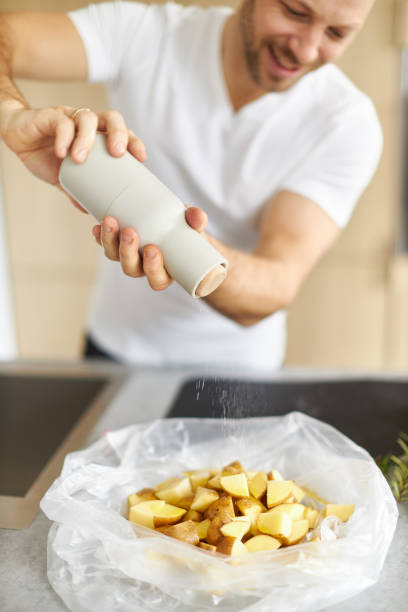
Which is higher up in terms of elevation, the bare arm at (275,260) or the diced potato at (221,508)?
the bare arm at (275,260)

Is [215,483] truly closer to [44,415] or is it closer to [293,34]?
[44,415]

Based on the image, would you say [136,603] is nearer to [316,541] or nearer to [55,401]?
[316,541]

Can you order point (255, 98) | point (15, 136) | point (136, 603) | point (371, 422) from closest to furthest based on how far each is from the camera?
point (136, 603) < point (15, 136) < point (371, 422) < point (255, 98)

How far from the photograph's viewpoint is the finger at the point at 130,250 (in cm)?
55

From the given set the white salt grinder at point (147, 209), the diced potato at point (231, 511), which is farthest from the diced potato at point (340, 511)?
the white salt grinder at point (147, 209)

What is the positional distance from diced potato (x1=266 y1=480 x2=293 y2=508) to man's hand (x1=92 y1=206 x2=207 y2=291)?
22 centimetres

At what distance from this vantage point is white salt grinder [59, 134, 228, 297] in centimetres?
53

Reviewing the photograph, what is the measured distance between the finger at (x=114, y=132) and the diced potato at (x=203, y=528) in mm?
347

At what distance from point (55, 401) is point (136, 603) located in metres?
0.53

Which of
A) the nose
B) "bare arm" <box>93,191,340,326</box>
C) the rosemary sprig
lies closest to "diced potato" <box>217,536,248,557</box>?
the rosemary sprig

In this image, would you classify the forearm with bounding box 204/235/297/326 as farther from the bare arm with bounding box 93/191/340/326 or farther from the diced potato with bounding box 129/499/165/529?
the diced potato with bounding box 129/499/165/529

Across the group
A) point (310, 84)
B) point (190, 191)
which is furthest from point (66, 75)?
point (310, 84)

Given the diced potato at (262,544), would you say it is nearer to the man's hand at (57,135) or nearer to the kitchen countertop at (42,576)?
the kitchen countertop at (42,576)

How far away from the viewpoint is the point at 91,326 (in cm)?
126
